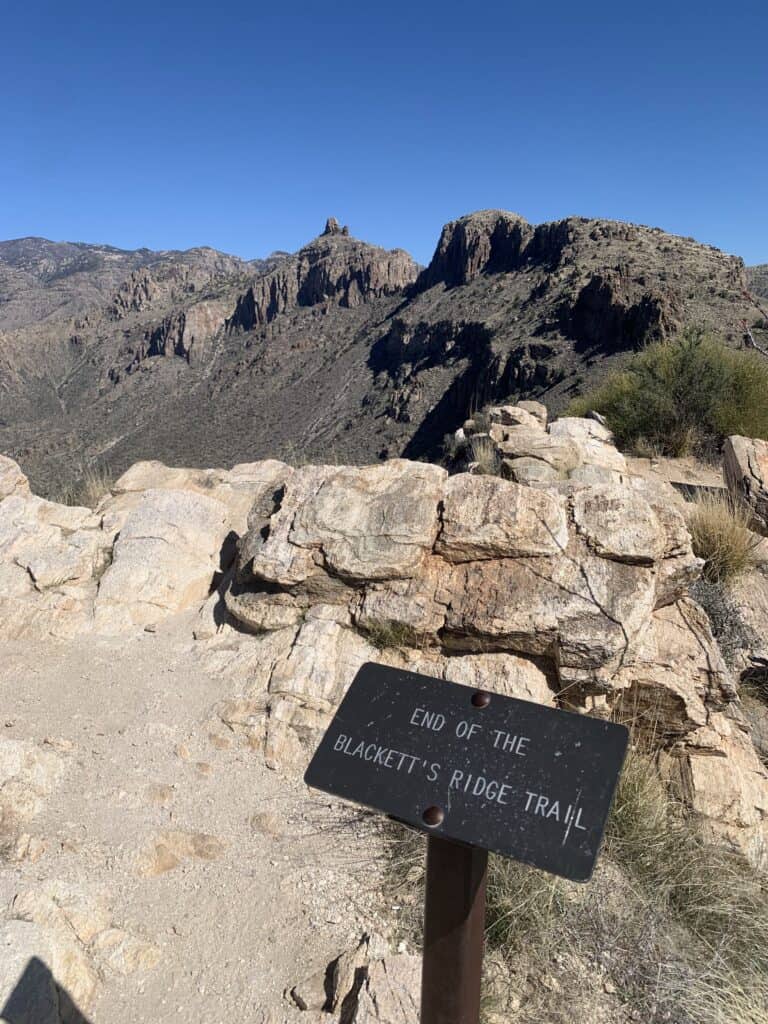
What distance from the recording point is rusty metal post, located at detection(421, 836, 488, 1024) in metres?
1.74

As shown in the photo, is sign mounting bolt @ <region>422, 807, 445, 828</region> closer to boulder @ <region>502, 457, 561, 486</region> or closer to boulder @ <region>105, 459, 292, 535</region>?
boulder @ <region>502, 457, 561, 486</region>

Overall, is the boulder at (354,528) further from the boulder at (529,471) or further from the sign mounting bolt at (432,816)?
Answer: the sign mounting bolt at (432,816)

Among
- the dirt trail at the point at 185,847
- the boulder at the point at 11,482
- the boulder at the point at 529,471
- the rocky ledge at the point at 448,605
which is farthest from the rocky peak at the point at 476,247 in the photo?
the dirt trail at the point at 185,847

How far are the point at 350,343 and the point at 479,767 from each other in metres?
78.1

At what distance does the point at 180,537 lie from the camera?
6633 millimetres

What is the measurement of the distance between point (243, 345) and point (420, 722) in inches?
3645

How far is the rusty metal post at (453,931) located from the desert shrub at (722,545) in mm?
5123

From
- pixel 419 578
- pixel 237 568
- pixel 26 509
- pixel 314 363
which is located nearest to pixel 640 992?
pixel 419 578

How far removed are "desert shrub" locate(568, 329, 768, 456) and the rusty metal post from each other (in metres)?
8.59

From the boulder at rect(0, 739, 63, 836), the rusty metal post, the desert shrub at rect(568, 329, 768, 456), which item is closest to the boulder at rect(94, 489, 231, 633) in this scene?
the boulder at rect(0, 739, 63, 836)

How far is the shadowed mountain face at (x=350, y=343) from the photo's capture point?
3709 cm

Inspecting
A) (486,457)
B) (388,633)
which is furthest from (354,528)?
(486,457)

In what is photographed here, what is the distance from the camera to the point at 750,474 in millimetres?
7266

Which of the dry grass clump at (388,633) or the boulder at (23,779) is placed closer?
the boulder at (23,779)
